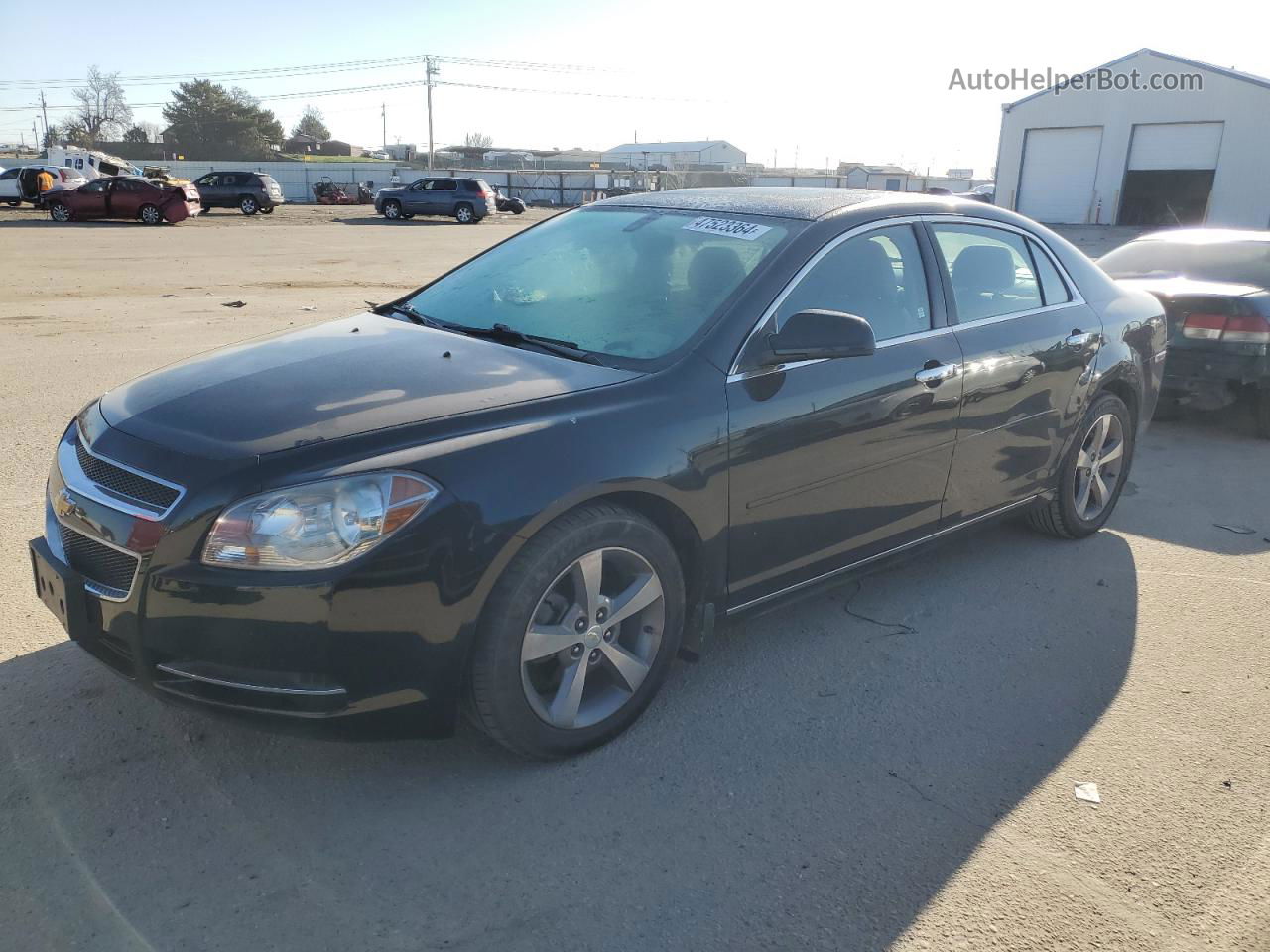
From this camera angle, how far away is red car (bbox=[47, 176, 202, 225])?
30031 mm

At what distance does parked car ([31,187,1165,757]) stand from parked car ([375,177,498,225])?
35.0m

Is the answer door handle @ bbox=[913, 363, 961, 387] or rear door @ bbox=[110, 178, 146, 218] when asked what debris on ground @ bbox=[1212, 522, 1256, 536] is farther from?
rear door @ bbox=[110, 178, 146, 218]

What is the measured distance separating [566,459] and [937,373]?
1786 millimetres

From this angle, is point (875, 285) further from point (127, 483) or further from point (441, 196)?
point (441, 196)

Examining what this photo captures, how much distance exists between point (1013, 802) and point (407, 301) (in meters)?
3.03

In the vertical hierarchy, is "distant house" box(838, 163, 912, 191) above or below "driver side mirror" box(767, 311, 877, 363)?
above

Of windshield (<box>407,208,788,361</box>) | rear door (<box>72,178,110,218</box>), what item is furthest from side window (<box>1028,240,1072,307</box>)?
rear door (<box>72,178,110,218</box>)

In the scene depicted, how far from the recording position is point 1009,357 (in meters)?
4.27

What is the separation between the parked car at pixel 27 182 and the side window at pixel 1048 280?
3570 centimetres

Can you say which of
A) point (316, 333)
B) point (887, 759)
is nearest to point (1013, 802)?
point (887, 759)

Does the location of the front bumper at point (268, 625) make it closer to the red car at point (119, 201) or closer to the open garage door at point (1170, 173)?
the red car at point (119, 201)

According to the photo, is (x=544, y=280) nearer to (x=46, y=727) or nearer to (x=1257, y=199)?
(x=46, y=727)

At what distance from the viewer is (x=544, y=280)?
13.1ft

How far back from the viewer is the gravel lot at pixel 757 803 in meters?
2.44
